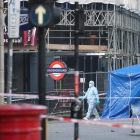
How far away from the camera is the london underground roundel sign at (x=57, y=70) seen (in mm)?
22000

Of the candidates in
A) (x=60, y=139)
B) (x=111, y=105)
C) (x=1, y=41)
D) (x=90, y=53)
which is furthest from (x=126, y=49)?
(x=1, y=41)

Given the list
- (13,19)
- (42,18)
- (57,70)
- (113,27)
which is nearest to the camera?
(42,18)

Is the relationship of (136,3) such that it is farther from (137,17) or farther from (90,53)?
(90,53)

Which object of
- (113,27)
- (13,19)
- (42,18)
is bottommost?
(42,18)

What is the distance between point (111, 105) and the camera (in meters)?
19.0

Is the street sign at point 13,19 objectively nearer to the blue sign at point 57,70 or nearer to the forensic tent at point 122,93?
the forensic tent at point 122,93

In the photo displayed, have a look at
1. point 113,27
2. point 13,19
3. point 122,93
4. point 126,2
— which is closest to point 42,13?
point 13,19

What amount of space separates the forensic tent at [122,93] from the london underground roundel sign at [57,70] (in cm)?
355

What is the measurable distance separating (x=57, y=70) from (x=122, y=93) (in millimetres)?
4519

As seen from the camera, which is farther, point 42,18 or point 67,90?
point 67,90

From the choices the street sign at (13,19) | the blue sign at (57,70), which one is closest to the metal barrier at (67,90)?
the blue sign at (57,70)

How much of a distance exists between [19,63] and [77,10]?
21.3 meters

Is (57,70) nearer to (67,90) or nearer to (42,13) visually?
(67,90)

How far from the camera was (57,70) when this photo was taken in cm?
2209
